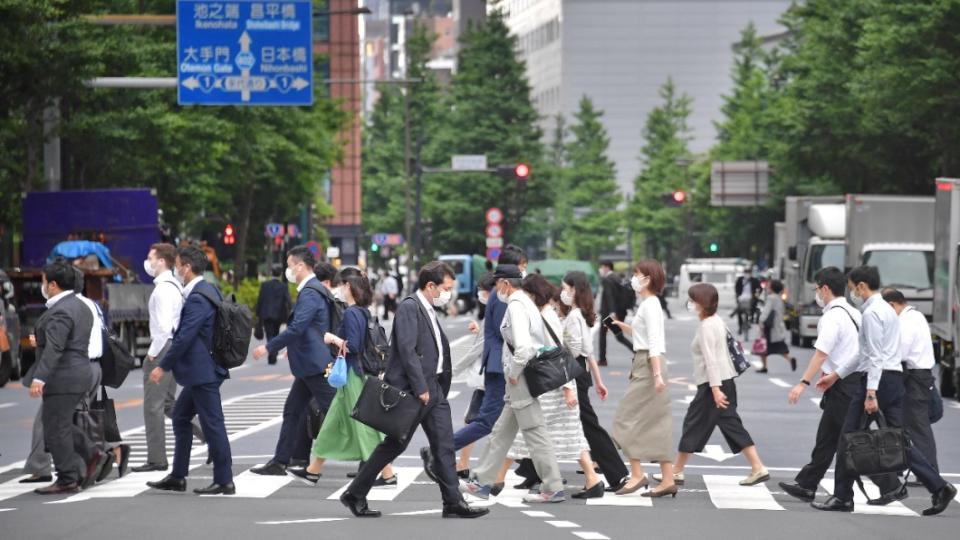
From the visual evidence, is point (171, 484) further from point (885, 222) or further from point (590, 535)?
point (885, 222)

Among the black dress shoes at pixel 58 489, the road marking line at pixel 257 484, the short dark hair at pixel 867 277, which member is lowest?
the road marking line at pixel 257 484

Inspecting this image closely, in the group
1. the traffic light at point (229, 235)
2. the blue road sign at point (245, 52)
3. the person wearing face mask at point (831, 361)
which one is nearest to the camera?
the person wearing face mask at point (831, 361)

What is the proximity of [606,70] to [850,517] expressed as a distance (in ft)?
439

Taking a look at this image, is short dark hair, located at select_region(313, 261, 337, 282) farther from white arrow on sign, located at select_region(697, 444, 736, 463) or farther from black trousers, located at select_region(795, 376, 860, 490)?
black trousers, located at select_region(795, 376, 860, 490)

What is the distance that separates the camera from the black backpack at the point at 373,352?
1482 centimetres

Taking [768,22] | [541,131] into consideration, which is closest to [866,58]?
[541,131]

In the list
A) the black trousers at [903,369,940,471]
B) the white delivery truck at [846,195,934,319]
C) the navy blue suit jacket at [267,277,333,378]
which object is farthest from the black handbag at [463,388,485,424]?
the white delivery truck at [846,195,934,319]

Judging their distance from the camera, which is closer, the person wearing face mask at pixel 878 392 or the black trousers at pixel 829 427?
the person wearing face mask at pixel 878 392

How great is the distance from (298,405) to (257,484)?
3.37 ft

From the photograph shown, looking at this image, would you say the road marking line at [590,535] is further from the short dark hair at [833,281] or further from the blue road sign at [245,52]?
the blue road sign at [245,52]

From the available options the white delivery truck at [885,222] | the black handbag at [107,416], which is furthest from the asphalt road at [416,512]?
the white delivery truck at [885,222]

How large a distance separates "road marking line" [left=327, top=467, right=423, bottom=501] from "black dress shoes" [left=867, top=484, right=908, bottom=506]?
11.0 ft

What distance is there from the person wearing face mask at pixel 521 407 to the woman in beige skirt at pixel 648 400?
67 centimetres

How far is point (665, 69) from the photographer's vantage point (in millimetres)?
146500
